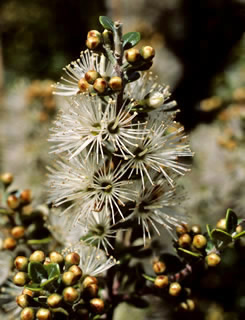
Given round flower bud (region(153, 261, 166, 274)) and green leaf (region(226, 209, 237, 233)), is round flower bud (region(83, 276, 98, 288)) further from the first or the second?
green leaf (region(226, 209, 237, 233))

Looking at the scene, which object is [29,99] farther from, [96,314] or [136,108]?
[96,314]

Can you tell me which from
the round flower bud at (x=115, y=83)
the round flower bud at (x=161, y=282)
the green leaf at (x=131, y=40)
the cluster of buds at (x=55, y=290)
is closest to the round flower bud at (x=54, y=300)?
the cluster of buds at (x=55, y=290)

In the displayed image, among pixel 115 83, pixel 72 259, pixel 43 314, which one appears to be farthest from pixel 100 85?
pixel 43 314

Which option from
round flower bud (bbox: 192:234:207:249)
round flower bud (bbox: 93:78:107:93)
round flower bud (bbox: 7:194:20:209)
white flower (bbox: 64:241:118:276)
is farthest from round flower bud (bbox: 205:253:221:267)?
round flower bud (bbox: 7:194:20:209)

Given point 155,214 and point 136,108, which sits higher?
point 136,108

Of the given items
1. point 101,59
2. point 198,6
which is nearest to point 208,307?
point 101,59

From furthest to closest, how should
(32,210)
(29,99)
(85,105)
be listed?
1. (29,99)
2. (32,210)
3. (85,105)

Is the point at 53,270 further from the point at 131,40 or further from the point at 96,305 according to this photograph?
the point at 131,40
